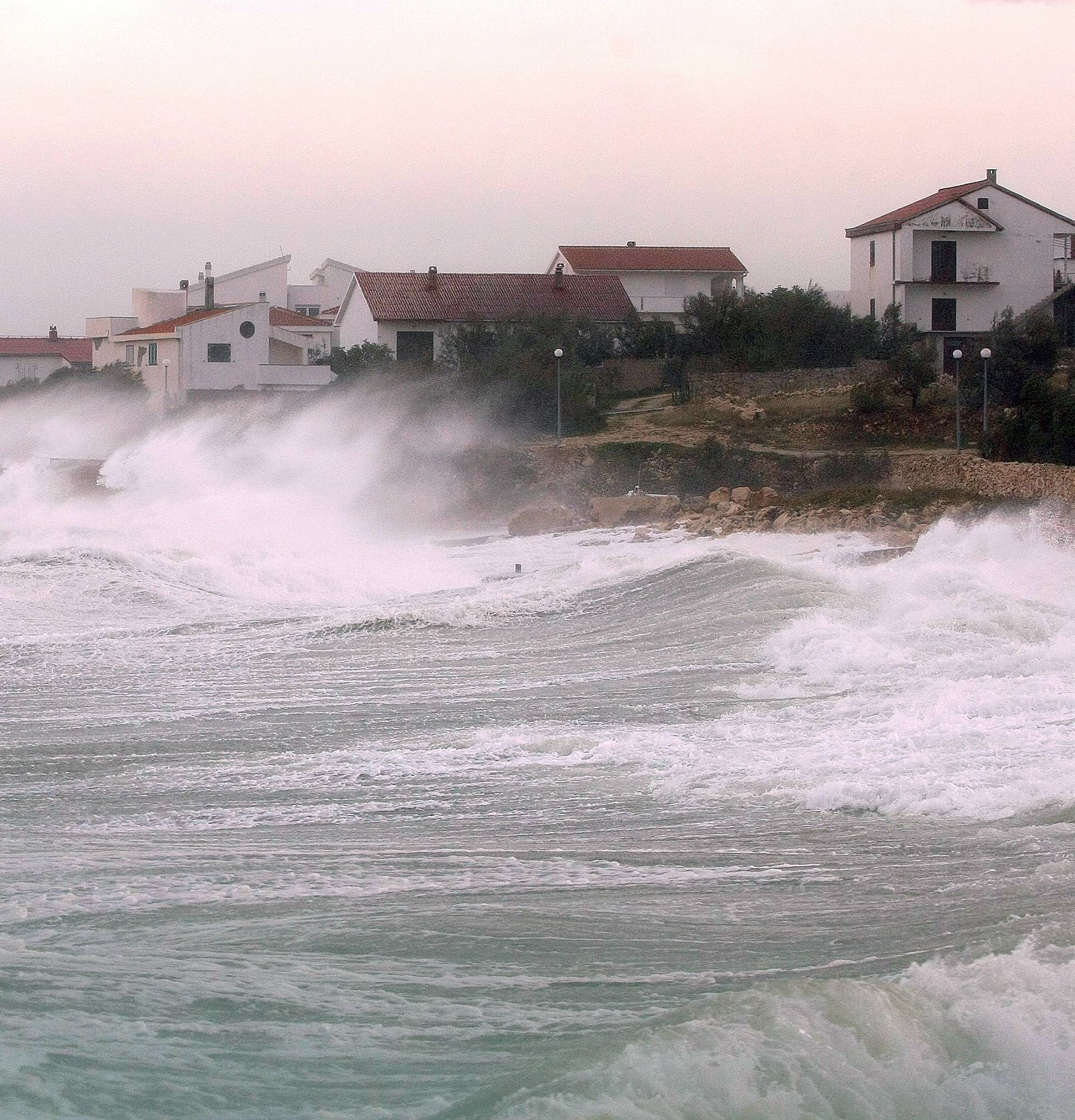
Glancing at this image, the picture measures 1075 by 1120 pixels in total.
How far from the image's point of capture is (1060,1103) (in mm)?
5141

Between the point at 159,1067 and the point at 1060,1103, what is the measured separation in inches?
133

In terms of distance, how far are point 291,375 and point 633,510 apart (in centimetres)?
1735

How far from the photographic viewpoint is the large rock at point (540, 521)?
28.8 meters

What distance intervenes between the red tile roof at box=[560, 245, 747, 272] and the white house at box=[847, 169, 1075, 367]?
659cm

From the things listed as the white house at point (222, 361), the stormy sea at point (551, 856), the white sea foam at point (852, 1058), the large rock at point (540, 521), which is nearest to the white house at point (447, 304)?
the white house at point (222, 361)

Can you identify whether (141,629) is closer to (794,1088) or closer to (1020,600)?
(1020,600)

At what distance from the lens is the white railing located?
42.5m

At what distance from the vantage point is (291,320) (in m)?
50.6

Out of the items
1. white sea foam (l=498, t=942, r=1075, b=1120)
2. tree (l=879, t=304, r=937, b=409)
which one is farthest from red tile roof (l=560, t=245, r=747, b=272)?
white sea foam (l=498, t=942, r=1075, b=1120)

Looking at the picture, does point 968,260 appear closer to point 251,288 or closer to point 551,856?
point 251,288

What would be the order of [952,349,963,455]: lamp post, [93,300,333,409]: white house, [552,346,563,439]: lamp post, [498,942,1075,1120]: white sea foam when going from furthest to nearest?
[93,300,333,409]: white house, [552,346,563,439]: lamp post, [952,349,963,455]: lamp post, [498,942,1075,1120]: white sea foam

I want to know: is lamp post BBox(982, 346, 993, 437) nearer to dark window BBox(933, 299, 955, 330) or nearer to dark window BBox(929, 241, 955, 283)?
dark window BBox(933, 299, 955, 330)

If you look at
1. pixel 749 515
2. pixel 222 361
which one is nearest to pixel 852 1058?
pixel 749 515

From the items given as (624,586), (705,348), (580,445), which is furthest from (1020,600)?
(705,348)
